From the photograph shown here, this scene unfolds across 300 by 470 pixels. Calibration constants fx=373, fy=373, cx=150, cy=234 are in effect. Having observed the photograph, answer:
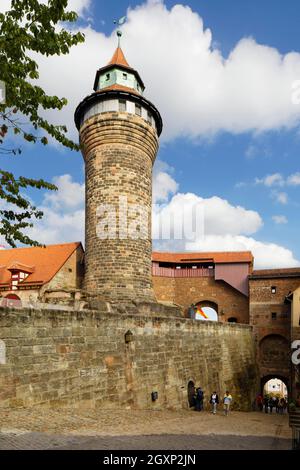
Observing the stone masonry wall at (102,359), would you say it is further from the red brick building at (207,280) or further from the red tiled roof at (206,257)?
the red tiled roof at (206,257)

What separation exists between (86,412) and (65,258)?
1184 cm

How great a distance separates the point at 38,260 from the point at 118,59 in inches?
466

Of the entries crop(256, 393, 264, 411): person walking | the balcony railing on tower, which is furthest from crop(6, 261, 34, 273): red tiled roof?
crop(256, 393, 264, 411): person walking

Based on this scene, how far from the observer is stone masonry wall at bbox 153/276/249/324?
24.3 metres

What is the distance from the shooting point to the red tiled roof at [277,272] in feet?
75.8

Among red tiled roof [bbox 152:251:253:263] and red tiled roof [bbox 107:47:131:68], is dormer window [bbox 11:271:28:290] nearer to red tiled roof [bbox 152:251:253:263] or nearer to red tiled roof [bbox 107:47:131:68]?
red tiled roof [bbox 152:251:253:263]

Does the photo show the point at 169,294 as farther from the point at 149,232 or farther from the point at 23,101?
the point at 23,101

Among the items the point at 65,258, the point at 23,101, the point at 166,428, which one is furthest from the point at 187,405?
the point at 23,101

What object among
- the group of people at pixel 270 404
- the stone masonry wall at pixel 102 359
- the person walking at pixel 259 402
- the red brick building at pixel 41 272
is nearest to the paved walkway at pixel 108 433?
the stone masonry wall at pixel 102 359

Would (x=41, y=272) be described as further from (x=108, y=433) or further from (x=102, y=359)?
(x=108, y=433)

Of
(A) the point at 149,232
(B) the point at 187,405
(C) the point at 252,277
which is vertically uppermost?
(A) the point at 149,232

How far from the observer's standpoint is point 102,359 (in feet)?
34.0

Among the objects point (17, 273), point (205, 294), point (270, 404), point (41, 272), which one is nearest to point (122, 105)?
point (41, 272)

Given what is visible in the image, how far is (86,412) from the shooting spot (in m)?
8.55
